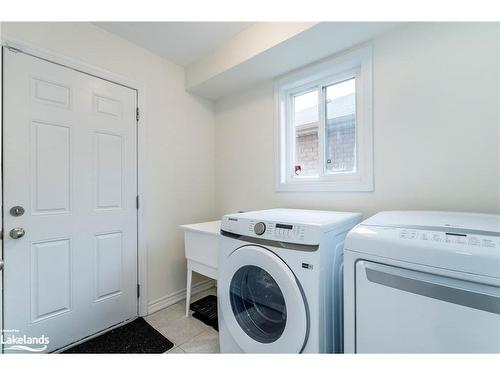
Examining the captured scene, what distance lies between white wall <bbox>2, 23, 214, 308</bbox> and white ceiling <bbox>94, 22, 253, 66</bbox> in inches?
3.6

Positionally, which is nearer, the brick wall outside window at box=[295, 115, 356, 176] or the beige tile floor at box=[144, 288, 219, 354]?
the beige tile floor at box=[144, 288, 219, 354]

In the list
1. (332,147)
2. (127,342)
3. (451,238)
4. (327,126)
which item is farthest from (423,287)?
(127,342)

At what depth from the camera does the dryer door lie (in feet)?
3.41

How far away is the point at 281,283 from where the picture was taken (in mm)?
1074

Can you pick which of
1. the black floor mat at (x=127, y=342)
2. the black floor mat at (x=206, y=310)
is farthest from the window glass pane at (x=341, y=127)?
the black floor mat at (x=127, y=342)

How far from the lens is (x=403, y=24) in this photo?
56.1 inches

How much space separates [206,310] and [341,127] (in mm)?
1966

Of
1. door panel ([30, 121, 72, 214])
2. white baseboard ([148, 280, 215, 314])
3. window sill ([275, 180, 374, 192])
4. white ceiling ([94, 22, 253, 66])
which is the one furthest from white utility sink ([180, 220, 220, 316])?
white ceiling ([94, 22, 253, 66])

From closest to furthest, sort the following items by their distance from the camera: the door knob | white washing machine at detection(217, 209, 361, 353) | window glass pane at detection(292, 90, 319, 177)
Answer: white washing machine at detection(217, 209, 361, 353), the door knob, window glass pane at detection(292, 90, 319, 177)

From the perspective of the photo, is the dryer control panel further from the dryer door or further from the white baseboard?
the white baseboard

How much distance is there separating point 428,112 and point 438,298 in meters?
1.14

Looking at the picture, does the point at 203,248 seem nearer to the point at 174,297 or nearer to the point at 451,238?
the point at 174,297
